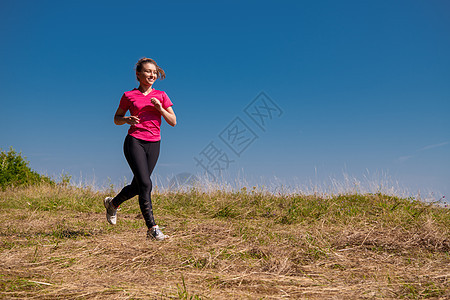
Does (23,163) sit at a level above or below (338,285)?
above

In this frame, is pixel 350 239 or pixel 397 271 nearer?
pixel 397 271

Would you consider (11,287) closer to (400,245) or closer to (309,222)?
(400,245)

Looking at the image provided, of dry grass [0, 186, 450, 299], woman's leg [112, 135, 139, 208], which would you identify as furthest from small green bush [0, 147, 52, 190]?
woman's leg [112, 135, 139, 208]

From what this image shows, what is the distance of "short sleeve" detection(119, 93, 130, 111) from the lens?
4.66m

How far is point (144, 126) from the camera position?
451 cm

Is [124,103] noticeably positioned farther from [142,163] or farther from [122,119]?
[142,163]

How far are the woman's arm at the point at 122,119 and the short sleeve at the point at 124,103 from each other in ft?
0.16

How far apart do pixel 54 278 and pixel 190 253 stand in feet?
4.53

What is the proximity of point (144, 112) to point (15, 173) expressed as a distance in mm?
12915

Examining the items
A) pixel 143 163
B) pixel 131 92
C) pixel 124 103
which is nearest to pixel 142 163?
pixel 143 163

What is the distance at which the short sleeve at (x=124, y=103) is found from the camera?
466 centimetres

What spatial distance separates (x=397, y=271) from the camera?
3141 millimetres

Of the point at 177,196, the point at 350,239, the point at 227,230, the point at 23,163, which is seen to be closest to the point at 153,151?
the point at 227,230

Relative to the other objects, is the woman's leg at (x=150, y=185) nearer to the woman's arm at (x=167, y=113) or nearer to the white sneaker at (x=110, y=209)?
the woman's arm at (x=167, y=113)
